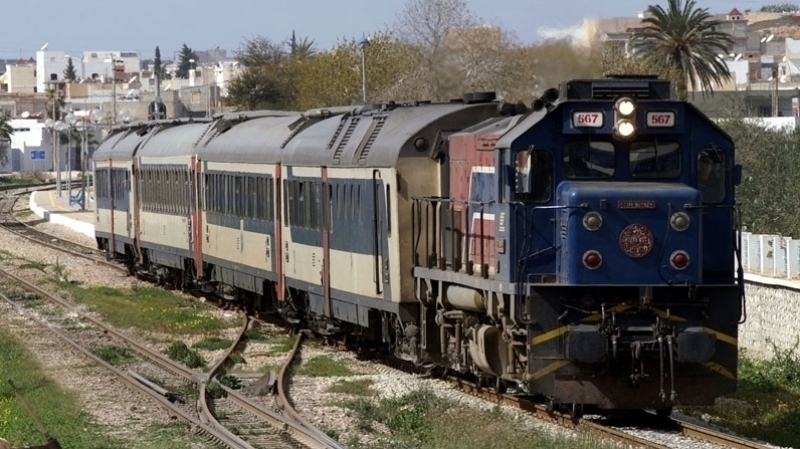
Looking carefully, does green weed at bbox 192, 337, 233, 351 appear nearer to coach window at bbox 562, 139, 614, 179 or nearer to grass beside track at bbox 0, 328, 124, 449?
grass beside track at bbox 0, 328, 124, 449

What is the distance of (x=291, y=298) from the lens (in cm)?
2462

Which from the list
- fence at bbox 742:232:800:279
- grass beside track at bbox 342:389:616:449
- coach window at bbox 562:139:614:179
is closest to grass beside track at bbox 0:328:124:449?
grass beside track at bbox 342:389:616:449

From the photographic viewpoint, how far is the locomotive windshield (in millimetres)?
15578

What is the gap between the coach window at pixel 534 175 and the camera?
50.6 feet

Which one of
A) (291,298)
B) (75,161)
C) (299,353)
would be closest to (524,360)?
(299,353)

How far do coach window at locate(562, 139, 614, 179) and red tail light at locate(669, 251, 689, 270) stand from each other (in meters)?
1.07

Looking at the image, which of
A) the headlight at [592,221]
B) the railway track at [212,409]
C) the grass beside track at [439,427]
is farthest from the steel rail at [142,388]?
the headlight at [592,221]

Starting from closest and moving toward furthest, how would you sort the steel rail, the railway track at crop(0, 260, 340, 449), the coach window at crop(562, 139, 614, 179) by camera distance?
the railway track at crop(0, 260, 340, 449) → the steel rail → the coach window at crop(562, 139, 614, 179)

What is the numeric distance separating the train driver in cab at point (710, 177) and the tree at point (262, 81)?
68.8m

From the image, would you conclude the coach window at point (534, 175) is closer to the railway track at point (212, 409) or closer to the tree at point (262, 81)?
the railway track at point (212, 409)

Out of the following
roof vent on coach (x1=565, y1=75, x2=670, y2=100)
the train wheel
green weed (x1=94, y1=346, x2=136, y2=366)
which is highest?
roof vent on coach (x1=565, y1=75, x2=670, y2=100)

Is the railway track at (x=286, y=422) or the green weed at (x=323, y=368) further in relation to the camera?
the green weed at (x=323, y=368)

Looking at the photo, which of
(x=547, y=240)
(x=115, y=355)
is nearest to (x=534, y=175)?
(x=547, y=240)

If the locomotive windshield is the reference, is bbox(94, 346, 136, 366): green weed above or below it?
below
